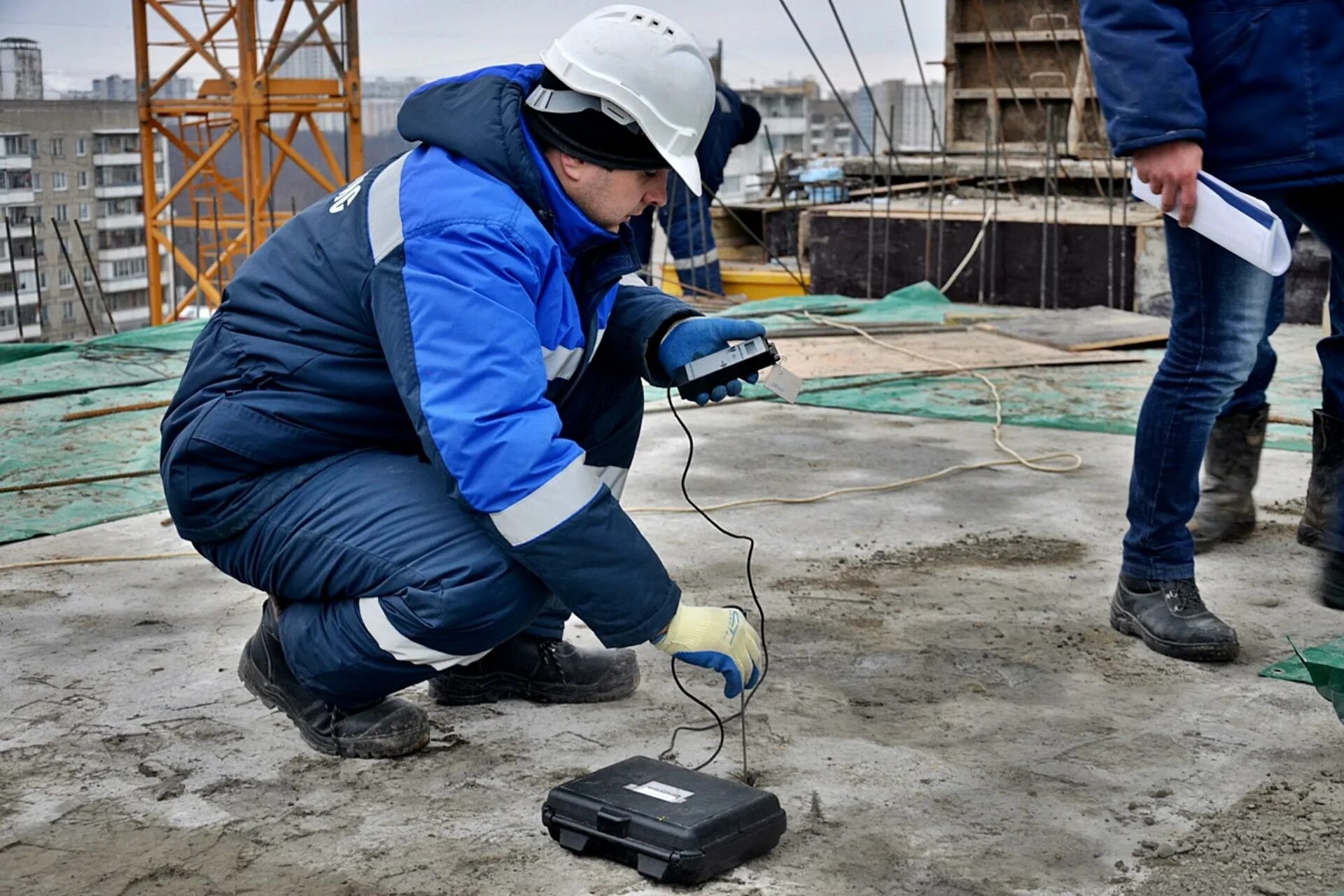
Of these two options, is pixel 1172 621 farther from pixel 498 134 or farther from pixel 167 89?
pixel 167 89

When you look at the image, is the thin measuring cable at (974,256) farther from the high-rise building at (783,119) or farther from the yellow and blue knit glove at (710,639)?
the high-rise building at (783,119)

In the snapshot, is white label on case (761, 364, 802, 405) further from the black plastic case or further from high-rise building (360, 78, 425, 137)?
high-rise building (360, 78, 425, 137)

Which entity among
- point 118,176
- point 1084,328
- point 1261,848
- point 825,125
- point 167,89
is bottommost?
point 1261,848

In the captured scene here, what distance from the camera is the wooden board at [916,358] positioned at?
18.1 feet

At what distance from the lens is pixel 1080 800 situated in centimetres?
210

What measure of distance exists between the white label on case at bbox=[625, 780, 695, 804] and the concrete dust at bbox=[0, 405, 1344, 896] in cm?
12

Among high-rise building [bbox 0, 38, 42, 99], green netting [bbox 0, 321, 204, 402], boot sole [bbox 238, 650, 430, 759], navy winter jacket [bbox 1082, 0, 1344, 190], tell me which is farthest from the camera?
high-rise building [bbox 0, 38, 42, 99]

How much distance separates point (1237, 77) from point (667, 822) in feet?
5.37

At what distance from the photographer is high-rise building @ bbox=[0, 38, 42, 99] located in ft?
27.3

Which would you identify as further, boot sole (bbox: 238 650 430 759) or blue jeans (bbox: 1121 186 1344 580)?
blue jeans (bbox: 1121 186 1344 580)

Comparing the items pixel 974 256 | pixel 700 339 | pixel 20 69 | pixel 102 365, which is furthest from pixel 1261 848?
pixel 20 69

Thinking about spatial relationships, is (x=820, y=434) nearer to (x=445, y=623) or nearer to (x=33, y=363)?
(x=445, y=623)

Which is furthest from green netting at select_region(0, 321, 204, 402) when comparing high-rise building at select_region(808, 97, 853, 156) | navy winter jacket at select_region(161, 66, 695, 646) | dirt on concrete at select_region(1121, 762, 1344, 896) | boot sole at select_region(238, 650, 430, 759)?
high-rise building at select_region(808, 97, 853, 156)

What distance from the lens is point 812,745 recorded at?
2.31 m
